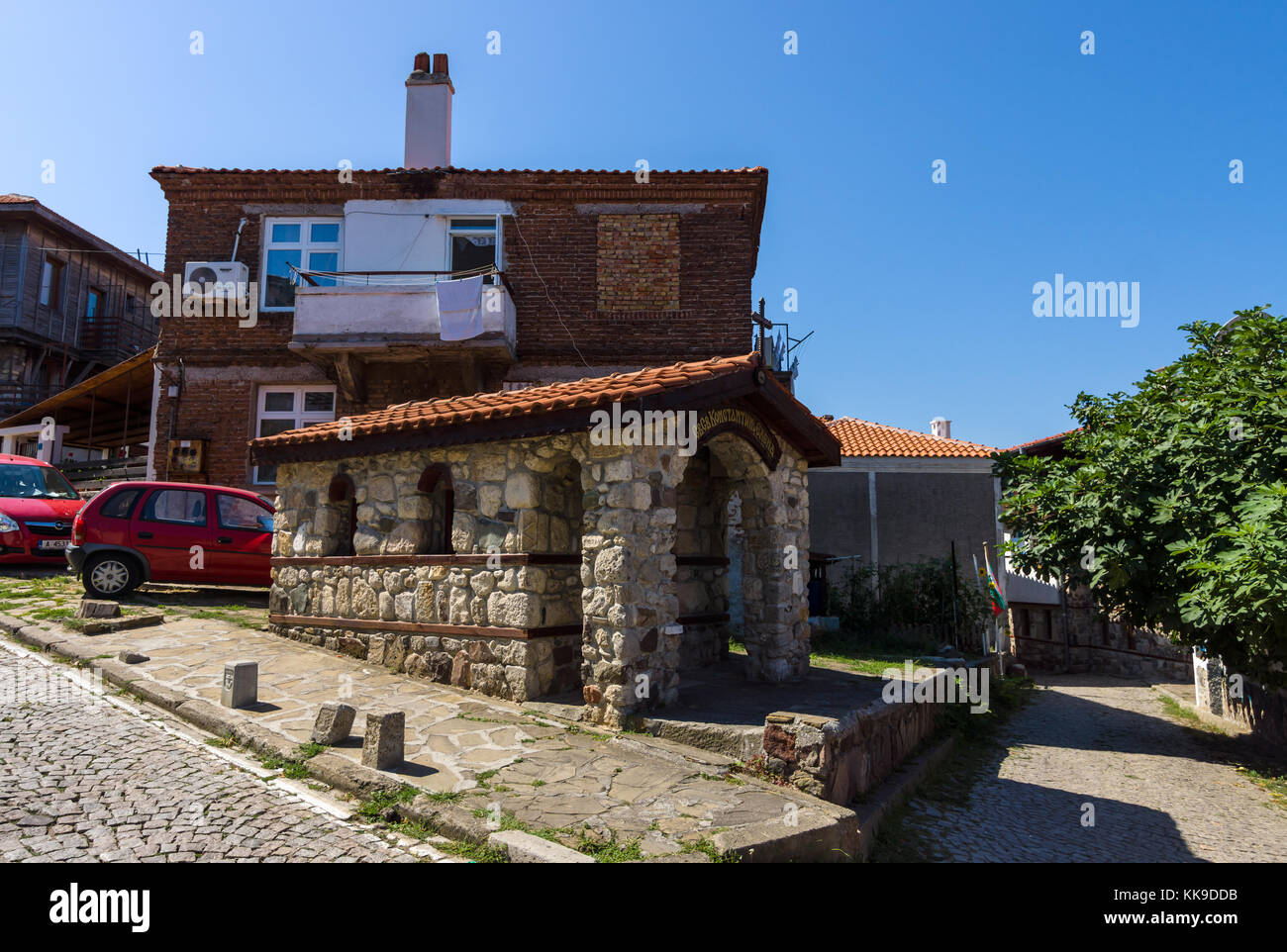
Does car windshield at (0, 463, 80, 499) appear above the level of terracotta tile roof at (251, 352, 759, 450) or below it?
below

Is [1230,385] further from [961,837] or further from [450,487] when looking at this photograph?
[450,487]

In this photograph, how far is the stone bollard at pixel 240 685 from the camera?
6176mm

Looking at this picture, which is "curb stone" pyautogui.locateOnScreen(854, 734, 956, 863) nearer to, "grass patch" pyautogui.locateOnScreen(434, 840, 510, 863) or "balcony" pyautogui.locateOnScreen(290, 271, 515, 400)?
"grass patch" pyautogui.locateOnScreen(434, 840, 510, 863)

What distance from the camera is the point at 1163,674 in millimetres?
16312

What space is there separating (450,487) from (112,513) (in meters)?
5.63

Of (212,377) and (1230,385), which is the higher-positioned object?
(212,377)

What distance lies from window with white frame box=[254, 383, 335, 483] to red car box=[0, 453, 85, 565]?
311 centimetres

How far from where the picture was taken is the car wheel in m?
10.2

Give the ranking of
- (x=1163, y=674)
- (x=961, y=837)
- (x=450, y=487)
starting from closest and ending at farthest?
(x=961, y=837) < (x=450, y=487) < (x=1163, y=674)

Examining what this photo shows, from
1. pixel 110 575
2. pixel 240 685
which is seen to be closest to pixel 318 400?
pixel 110 575

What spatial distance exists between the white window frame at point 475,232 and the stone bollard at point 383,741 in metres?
11.1

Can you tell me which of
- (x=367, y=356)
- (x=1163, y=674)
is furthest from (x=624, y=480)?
(x=1163, y=674)

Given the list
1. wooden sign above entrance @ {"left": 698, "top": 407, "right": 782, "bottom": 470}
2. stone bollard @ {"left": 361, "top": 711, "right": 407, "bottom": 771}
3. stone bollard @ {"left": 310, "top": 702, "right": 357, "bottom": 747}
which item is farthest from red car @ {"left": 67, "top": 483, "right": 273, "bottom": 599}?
wooden sign above entrance @ {"left": 698, "top": 407, "right": 782, "bottom": 470}

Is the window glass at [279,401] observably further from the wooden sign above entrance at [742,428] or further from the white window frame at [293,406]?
the wooden sign above entrance at [742,428]
